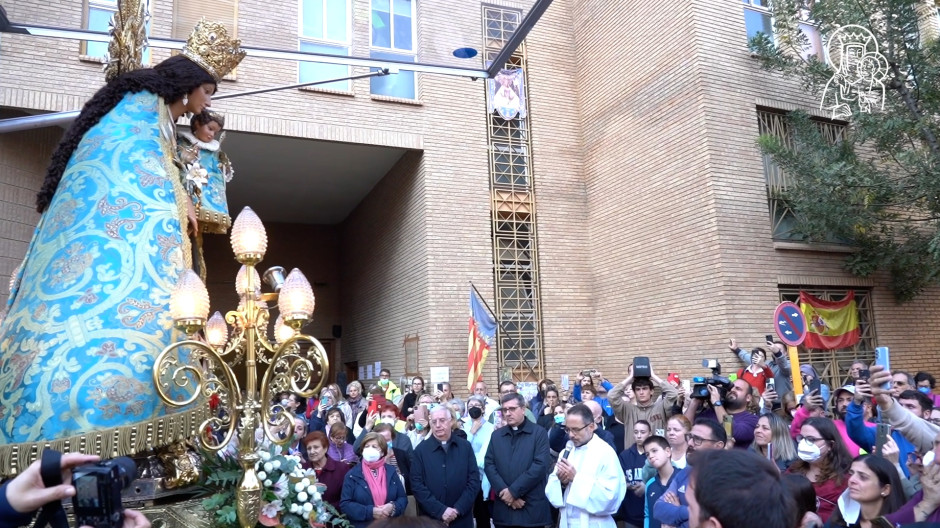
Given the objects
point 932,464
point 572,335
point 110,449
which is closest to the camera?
point 110,449

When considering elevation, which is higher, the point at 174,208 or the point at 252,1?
the point at 252,1

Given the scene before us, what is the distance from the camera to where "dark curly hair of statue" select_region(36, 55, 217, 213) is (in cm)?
365

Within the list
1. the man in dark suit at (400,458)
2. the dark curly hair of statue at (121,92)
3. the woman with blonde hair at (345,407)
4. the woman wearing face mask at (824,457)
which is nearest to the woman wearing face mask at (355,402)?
the woman with blonde hair at (345,407)

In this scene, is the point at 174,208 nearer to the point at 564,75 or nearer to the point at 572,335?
the point at 572,335

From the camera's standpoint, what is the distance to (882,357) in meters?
4.75

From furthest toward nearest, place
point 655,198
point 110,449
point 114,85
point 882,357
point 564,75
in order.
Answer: point 564,75
point 655,198
point 882,357
point 114,85
point 110,449

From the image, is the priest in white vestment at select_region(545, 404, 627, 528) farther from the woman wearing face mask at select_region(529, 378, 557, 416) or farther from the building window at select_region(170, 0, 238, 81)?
the building window at select_region(170, 0, 238, 81)

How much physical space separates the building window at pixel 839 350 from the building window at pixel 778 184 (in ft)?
3.02

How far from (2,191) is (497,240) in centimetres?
869

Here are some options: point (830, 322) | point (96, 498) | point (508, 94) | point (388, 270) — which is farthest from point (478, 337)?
point (96, 498)

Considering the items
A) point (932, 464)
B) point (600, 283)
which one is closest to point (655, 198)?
Answer: point (600, 283)

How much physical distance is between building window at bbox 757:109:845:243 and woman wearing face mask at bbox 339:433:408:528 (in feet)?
28.8

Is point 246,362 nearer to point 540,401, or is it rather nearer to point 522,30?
point 522,30

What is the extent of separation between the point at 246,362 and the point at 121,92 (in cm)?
162
